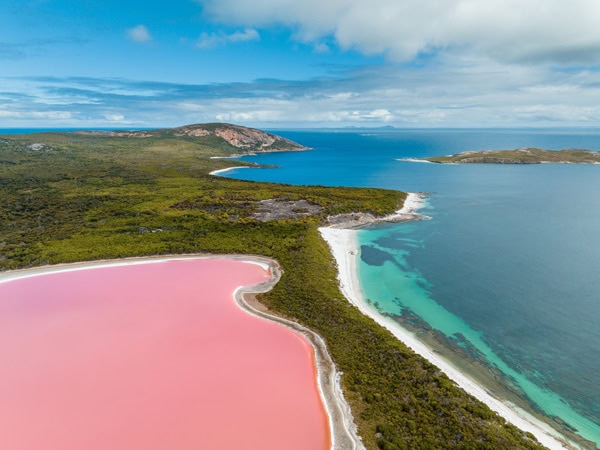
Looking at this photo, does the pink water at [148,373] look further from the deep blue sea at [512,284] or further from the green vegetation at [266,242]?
the deep blue sea at [512,284]

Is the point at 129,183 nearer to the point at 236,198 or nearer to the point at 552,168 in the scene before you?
the point at 236,198

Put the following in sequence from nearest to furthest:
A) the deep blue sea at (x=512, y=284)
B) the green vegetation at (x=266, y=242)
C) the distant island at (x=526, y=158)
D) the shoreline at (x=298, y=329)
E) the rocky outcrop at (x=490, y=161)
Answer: the shoreline at (x=298, y=329)
the green vegetation at (x=266, y=242)
the deep blue sea at (x=512, y=284)
the rocky outcrop at (x=490, y=161)
the distant island at (x=526, y=158)

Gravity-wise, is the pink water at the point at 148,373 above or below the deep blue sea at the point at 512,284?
below

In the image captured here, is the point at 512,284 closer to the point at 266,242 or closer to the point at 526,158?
the point at 266,242

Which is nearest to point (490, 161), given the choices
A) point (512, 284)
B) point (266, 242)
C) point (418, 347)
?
point (512, 284)

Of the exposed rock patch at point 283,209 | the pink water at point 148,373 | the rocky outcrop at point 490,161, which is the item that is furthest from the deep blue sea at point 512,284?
the rocky outcrop at point 490,161

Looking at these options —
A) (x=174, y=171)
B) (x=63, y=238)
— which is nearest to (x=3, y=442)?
(x=63, y=238)

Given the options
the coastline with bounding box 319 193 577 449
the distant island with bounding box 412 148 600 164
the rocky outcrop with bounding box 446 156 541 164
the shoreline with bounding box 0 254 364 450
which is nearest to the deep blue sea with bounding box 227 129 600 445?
the coastline with bounding box 319 193 577 449

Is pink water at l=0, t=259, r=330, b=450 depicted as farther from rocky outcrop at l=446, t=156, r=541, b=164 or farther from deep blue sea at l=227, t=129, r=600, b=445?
rocky outcrop at l=446, t=156, r=541, b=164
